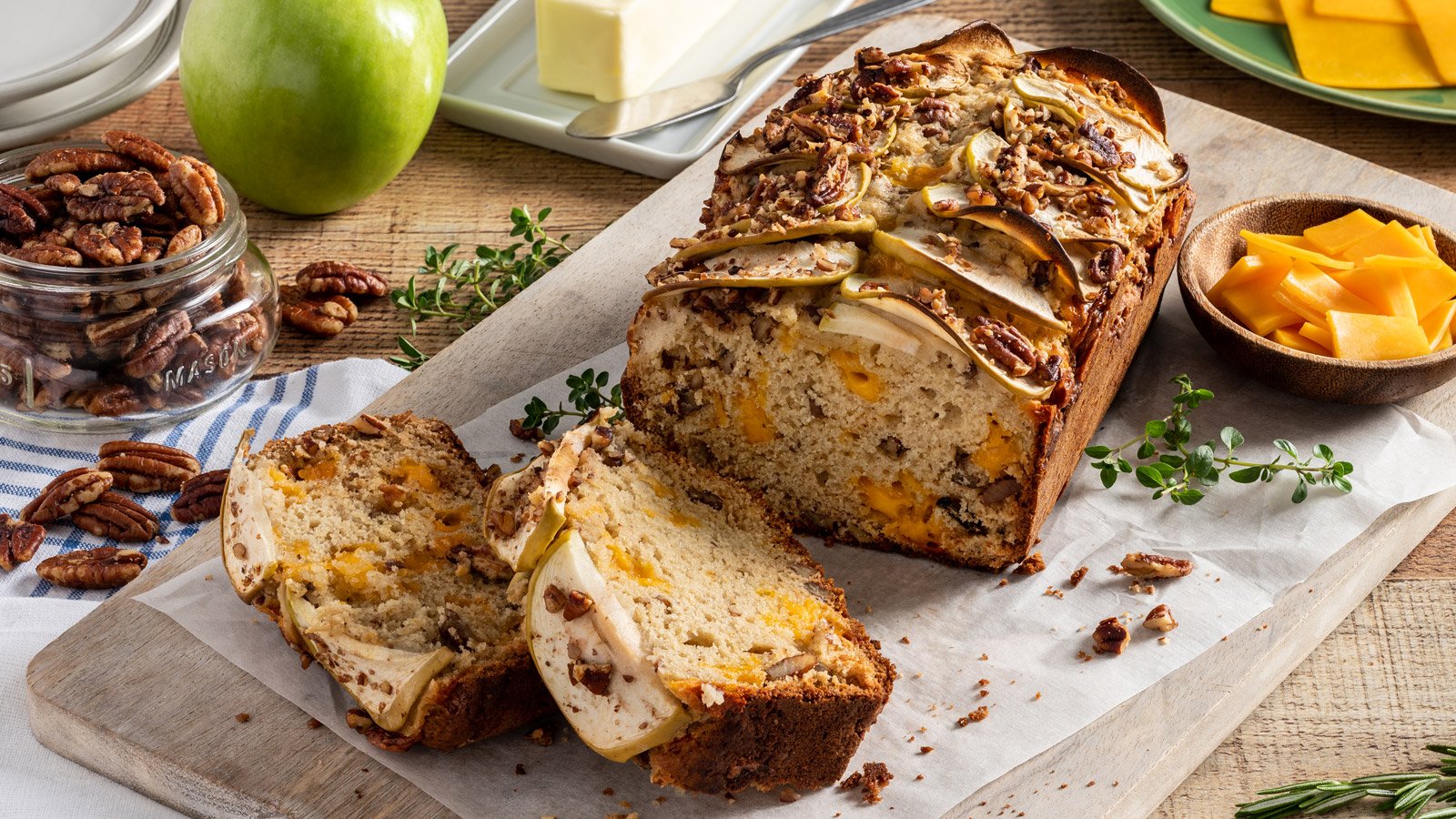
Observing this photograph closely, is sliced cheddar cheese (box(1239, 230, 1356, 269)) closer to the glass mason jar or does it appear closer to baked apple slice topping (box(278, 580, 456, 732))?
baked apple slice topping (box(278, 580, 456, 732))

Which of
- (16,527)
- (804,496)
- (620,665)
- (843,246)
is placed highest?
(843,246)

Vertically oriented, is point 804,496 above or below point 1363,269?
below

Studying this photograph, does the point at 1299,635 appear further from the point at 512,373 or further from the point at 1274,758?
the point at 512,373

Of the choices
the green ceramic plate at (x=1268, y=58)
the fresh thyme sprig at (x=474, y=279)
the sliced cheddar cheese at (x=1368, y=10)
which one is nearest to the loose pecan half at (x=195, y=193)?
the fresh thyme sprig at (x=474, y=279)

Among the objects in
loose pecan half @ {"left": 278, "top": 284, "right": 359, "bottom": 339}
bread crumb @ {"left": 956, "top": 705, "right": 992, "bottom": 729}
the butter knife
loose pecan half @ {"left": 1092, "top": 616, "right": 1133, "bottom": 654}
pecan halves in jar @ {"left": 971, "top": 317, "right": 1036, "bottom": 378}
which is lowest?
loose pecan half @ {"left": 278, "top": 284, "right": 359, "bottom": 339}

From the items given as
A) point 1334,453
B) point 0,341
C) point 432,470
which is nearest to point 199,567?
point 432,470

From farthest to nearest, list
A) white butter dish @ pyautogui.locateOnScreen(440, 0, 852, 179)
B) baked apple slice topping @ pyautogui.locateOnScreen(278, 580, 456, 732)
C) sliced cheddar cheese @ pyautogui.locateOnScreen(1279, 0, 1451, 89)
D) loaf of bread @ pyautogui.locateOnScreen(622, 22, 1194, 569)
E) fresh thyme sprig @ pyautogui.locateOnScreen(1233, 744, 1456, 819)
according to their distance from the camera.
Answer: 1. sliced cheddar cheese @ pyautogui.locateOnScreen(1279, 0, 1451, 89)
2. white butter dish @ pyautogui.locateOnScreen(440, 0, 852, 179)
3. loaf of bread @ pyautogui.locateOnScreen(622, 22, 1194, 569)
4. fresh thyme sprig @ pyautogui.locateOnScreen(1233, 744, 1456, 819)
5. baked apple slice topping @ pyautogui.locateOnScreen(278, 580, 456, 732)

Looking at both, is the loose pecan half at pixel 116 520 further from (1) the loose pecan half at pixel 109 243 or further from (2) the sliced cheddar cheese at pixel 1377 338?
(2) the sliced cheddar cheese at pixel 1377 338

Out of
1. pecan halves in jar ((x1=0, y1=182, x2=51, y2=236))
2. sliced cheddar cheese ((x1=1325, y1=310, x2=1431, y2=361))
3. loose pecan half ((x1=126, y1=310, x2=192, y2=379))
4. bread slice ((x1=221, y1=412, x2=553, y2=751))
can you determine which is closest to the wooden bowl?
sliced cheddar cheese ((x1=1325, y1=310, x2=1431, y2=361))

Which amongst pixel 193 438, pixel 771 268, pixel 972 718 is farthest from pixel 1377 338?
pixel 193 438
